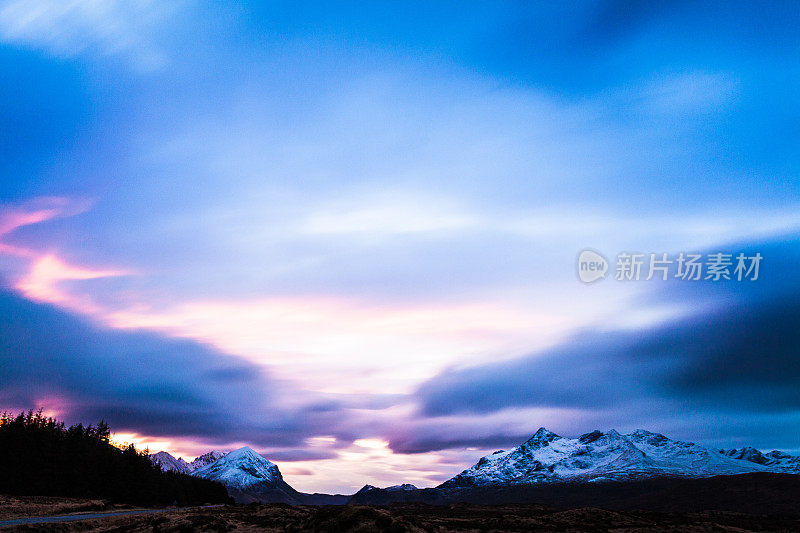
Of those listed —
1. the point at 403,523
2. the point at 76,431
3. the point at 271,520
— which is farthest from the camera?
the point at 76,431

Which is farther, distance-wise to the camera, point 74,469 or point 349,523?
point 74,469

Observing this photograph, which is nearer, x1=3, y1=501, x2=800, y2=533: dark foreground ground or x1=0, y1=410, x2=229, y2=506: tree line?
x1=3, y1=501, x2=800, y2=533: dark foreground ground

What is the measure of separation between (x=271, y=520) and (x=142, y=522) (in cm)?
1334

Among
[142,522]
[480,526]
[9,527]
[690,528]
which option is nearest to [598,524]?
[690,528]

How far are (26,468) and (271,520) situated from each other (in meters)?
66.5

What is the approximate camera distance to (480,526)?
72.0 m

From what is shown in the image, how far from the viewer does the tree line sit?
103500 millimetres

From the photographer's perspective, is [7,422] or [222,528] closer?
[222,528]

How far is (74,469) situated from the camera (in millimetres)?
109188

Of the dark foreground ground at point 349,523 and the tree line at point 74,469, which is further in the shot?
the tree line at point 74,469

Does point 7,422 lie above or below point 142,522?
above

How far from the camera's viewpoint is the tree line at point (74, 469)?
103500 millimetres

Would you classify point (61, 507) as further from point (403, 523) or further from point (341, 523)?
point (403, 523)

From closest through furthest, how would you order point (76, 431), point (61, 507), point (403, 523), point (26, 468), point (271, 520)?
point (403, 523) < point (271, 520) < point (61, 507) < point (26, 468) < point (76, 431)
